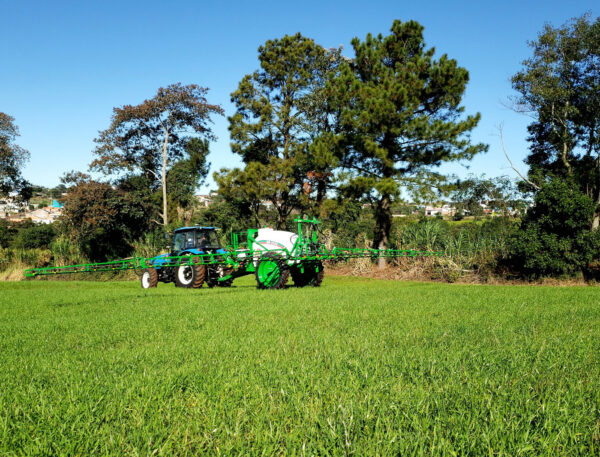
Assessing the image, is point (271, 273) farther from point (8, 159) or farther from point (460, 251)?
point (8, 159)

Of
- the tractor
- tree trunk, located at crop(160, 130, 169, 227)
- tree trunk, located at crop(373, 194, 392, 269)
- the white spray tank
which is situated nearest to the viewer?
the tractor

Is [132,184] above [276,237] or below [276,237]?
above

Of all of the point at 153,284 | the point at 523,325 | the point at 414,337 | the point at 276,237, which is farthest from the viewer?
the point at 153,284

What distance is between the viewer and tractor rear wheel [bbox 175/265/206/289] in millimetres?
11688

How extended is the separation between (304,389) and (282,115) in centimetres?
2128

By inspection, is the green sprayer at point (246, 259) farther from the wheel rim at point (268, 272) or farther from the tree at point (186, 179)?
the tree at point (186, 179)

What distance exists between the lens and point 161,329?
15.3ft

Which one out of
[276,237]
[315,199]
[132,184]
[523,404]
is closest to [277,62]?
[315,199]

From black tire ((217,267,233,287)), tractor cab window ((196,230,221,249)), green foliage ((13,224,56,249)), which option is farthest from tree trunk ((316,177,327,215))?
green foliage ((13,224,56,249))

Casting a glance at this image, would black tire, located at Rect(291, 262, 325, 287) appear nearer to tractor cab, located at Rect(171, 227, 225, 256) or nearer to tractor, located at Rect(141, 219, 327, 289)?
tractor, located at Rect(141, 219, 327, 289)

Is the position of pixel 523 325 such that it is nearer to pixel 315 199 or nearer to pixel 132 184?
pixel 315 199

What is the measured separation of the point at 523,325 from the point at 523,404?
2782 mm

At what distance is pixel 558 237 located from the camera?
12.2 meters

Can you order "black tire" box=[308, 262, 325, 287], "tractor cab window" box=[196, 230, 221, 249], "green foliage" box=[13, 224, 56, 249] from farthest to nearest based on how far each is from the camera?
"green foliage" box=[13, 224, 56, 249] < "tractor cab window" box=[196, 230, 221, 249] < "black tire" box=[308, 262, 325, 287]
